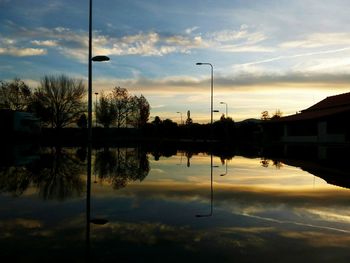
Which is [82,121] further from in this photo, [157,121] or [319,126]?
[319,126]

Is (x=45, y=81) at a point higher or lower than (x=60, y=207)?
higher

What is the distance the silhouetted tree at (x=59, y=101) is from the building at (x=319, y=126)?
37353 millimetres

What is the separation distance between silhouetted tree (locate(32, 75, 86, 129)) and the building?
123 feet

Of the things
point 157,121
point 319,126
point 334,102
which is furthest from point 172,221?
point 157,121

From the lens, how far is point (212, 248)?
6246 mm

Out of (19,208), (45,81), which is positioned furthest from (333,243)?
(45,81)

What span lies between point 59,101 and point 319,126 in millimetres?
49862

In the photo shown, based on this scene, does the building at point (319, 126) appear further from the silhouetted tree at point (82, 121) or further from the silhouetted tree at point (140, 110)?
the silhouetted tree at point (140, 110)

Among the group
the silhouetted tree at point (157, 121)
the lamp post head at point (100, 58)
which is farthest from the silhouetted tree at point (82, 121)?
the lamp post head at point (100, 58)

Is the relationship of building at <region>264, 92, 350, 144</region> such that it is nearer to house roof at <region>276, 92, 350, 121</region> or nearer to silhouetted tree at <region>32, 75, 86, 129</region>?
house roof at <region>276, 92, 350, 121</region>

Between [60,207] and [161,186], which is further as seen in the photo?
[161,186]

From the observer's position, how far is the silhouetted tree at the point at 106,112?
104m

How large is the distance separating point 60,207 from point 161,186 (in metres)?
4.53

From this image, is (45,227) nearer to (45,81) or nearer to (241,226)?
(241,226)
